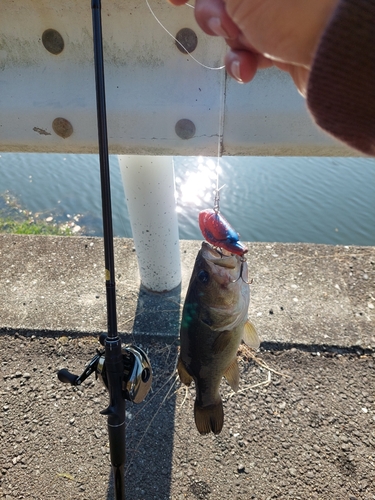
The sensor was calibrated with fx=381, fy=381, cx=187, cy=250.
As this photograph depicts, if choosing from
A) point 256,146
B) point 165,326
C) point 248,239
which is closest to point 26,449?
point 165,326

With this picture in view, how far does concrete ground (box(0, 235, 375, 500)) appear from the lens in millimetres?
2266

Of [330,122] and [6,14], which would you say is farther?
[6,14]

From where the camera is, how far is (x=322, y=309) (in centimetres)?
328

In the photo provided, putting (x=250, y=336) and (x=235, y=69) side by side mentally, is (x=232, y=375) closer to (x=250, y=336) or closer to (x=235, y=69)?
(x=250, y=336)

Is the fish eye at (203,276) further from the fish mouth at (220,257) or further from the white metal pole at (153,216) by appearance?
the white metal pole at (153,216)

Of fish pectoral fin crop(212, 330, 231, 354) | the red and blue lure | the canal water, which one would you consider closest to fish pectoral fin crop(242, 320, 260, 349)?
fish pectoral fin crop(212, 330, 231, 354)

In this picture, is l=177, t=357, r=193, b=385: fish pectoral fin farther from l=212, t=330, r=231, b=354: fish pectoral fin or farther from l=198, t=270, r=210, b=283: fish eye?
l=198, t=270, r=210, b=283: fish eye

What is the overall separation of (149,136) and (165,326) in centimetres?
158

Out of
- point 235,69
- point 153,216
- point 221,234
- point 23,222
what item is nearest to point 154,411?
point 153,216

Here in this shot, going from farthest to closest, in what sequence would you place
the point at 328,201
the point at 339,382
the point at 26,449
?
1. the point at 328,201
2. the point at 339,382
3. the point at 26,449

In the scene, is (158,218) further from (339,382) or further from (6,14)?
(339,382)

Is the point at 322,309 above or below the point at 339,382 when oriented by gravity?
above

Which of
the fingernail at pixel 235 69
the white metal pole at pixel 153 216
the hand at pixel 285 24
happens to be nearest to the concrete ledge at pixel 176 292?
the white metal pole at pixel 153 216

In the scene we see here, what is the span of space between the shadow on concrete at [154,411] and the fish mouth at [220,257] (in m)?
1.49
